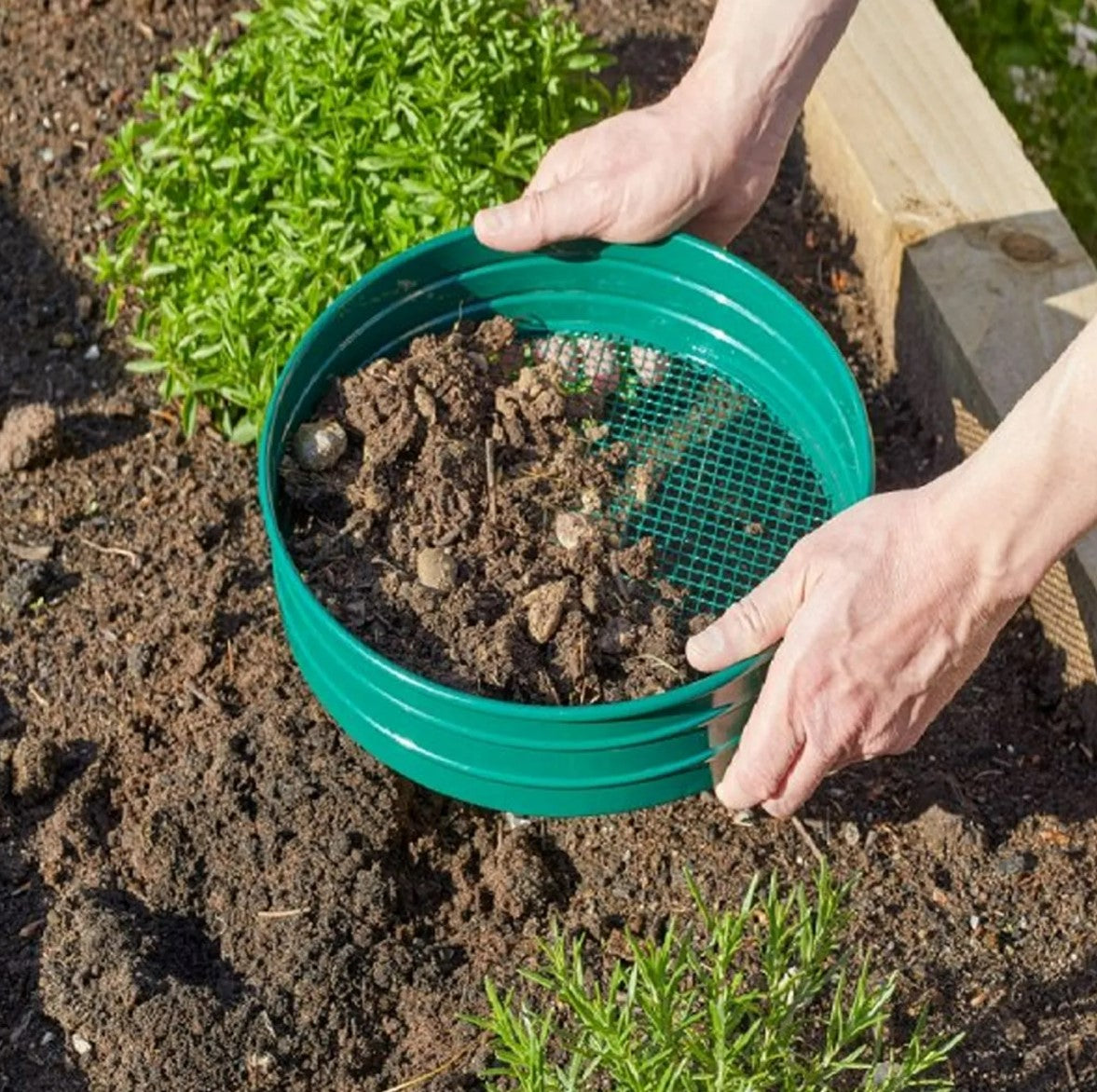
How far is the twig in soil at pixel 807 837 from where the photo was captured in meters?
2.99

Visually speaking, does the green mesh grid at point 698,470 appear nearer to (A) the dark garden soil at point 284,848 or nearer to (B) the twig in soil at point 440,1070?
(A) the dark garden soil at point 284,848

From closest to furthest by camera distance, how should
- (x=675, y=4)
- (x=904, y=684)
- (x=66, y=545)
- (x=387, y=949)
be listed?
(x=904, y=684)
(x=387, y=949)
(x=66, y=545)
(x=675, y=4)

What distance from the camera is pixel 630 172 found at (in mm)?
2920

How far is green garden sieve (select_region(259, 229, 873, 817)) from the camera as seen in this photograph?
255 centimetres

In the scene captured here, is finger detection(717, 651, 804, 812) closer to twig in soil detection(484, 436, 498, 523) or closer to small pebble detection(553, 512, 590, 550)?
small pebble detection(553, 512, 590, 550)

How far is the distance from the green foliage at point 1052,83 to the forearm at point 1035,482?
1848mm

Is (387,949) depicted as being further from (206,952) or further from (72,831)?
(72,831)

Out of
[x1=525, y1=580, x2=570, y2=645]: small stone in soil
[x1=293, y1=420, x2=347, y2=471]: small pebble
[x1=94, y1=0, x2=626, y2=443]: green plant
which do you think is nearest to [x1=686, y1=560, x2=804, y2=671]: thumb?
[x1=525, y1=580, x2=570, y2=645]: small stone in soil

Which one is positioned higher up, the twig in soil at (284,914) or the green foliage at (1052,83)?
the green foliage at (1052,83)

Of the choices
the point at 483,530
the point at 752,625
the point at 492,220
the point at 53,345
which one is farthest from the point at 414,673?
the point at 53,345

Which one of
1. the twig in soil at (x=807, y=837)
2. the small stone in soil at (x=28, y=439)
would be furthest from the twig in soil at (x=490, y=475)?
the small stone in soil at (x=28, y=439)

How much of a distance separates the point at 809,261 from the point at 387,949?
5.57 ft

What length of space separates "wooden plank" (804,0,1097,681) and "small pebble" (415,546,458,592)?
3.56ft

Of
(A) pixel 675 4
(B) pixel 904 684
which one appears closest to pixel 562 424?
(B) pixel 904 684
